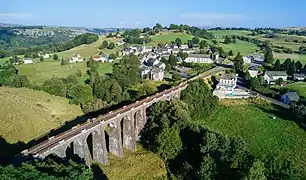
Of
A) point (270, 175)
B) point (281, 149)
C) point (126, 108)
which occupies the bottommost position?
point (281, 149)

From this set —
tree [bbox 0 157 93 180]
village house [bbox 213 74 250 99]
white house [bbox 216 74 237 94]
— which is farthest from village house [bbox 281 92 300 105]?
tree [bbox 0 157 93 180]

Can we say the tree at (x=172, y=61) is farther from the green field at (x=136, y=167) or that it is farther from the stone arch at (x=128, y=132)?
the green field at (x=136, y=167)

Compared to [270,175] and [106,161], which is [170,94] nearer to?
[106,161]

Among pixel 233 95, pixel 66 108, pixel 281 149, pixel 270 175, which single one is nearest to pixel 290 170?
pixel 270 175

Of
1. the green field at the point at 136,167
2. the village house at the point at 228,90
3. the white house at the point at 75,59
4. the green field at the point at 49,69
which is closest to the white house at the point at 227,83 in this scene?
the village house at the point at 228,90

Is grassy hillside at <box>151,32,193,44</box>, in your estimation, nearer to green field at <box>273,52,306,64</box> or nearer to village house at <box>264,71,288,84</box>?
green field at <box>273,52,306,64</box>

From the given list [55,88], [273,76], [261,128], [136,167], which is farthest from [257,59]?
[136,167]
